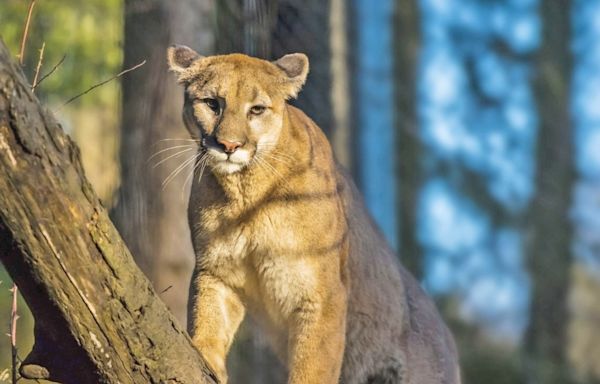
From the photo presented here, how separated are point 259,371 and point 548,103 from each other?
11.3m

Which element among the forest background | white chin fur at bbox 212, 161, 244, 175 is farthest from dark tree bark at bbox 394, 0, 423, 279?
white chin fur at bbox 212, 161, 244, 175

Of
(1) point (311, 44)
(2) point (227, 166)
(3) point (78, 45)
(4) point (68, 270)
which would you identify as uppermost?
(1) point (311, 44)

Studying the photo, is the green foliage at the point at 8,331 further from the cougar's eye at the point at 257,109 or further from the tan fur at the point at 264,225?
the cougar's eye at the point at 257,109

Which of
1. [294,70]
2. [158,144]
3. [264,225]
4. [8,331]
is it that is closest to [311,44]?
[158,144]

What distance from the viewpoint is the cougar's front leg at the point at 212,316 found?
573 cm

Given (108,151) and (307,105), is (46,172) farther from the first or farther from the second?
(108,151)

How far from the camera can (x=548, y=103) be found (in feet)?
65.5

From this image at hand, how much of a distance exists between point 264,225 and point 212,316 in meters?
0.51

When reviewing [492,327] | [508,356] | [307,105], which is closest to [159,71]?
[307,105]

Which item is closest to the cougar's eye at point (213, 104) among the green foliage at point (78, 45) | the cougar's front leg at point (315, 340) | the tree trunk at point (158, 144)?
the cougar's front leg at point (315, 340)

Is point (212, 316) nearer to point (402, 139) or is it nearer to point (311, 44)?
point (311, 44)

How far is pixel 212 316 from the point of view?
5777mm

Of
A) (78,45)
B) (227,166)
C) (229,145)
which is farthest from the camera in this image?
(78,45)

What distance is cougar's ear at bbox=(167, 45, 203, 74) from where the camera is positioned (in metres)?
6.16
